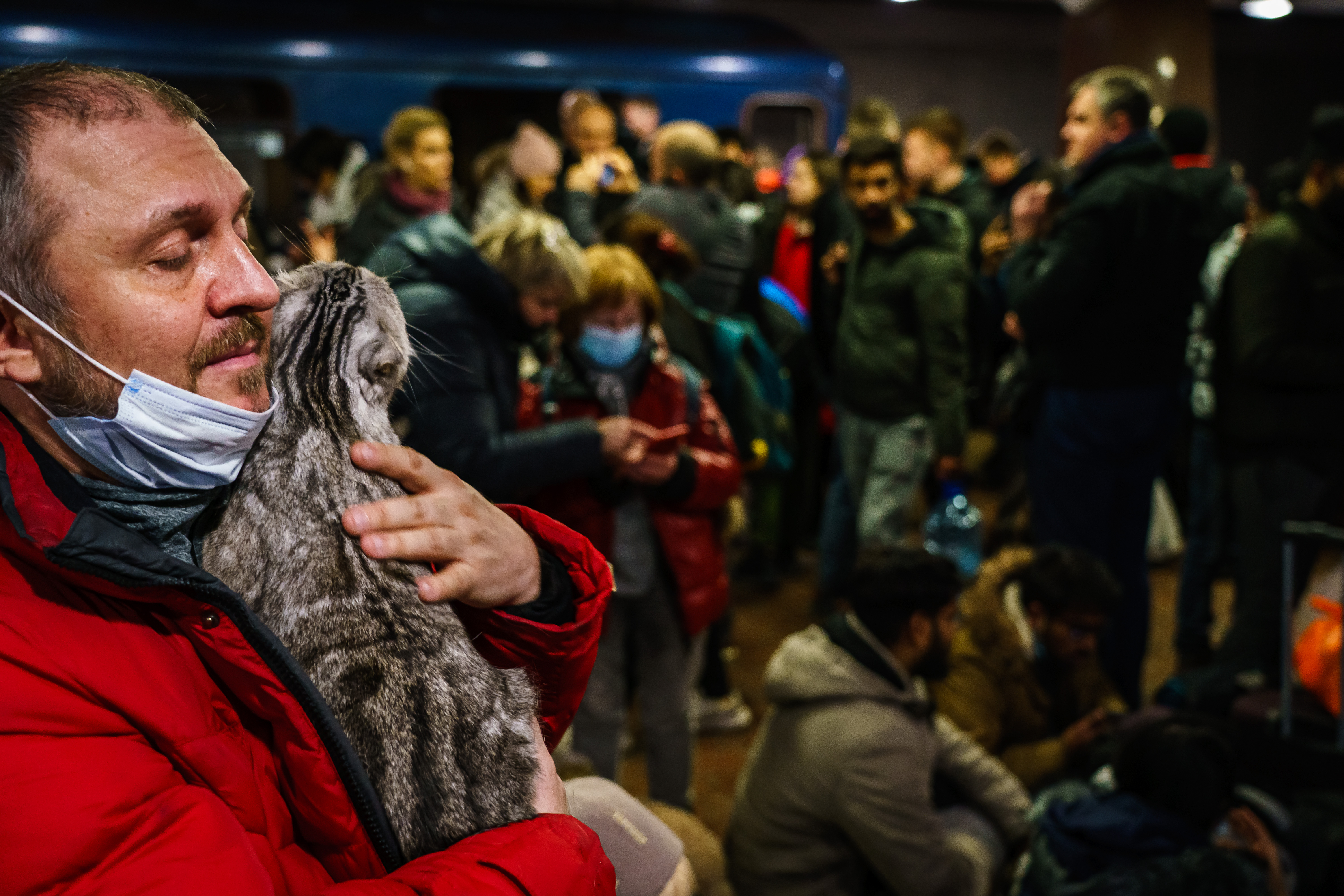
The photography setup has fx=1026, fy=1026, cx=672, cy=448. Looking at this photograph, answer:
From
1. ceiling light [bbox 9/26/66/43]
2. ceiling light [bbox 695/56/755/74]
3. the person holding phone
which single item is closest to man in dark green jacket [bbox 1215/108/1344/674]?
the person holding phone

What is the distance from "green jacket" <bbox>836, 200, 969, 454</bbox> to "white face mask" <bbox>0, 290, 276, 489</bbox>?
12.0ft

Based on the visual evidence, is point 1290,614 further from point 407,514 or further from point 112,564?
point 112,564

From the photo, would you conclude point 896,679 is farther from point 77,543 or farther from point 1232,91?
point 1232,91

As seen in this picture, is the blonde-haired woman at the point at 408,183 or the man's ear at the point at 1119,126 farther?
the blonde-haired woman at the point at 408,183

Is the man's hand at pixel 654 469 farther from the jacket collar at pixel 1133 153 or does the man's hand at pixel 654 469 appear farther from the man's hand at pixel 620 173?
the man's hand at pixel 620 173

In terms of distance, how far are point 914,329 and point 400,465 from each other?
369 cm

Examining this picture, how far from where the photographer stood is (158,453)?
909 mm

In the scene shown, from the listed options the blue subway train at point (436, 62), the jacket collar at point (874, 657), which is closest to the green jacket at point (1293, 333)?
the jacket collar at point (874, 657)

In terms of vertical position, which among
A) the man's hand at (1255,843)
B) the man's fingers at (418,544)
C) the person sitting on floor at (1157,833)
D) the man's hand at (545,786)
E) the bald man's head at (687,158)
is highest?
the bald man's head at (687,158)

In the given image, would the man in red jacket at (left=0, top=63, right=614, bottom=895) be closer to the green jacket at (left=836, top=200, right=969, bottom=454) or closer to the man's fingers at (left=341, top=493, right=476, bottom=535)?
the man's fingers at (left=341, top=493, right=476, bottom=535)

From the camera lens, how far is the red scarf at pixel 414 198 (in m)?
3.87

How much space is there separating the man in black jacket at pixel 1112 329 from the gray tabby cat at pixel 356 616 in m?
3.15

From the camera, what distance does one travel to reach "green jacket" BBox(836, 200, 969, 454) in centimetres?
428

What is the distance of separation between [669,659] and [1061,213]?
2146mm
